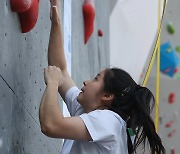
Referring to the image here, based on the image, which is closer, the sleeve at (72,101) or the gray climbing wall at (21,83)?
the gray climbing wall at (21,83)

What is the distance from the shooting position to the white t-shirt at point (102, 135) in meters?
1.68

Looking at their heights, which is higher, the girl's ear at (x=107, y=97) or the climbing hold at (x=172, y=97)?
the girl's ear at (x=107, y=97)

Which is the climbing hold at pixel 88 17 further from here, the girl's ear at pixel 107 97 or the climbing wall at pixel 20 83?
the girl's ear at pixel 107 97

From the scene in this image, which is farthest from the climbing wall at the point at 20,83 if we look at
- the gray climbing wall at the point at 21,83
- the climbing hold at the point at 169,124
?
the climbing hold at the point at 169,124

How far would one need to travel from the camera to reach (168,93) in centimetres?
613

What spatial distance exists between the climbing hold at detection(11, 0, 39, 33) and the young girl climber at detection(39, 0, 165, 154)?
0.28 m

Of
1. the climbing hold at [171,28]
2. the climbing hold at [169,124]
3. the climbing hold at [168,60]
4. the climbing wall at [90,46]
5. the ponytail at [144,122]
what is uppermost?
the ponytail at [144,122]

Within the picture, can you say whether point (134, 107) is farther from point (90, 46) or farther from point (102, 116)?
point (90, 46)

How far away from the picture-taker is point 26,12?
205 cm

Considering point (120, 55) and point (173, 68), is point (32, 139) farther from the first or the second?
point (173, 68)

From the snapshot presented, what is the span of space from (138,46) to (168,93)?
5.17 feet

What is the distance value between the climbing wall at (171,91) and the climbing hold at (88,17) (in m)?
2.31

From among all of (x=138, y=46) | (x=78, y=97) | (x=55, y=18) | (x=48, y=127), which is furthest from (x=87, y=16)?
(x=48, y=127)

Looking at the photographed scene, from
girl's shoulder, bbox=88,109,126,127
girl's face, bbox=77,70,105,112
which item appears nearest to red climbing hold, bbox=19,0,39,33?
girl's face, bbox=77,70,105,112
